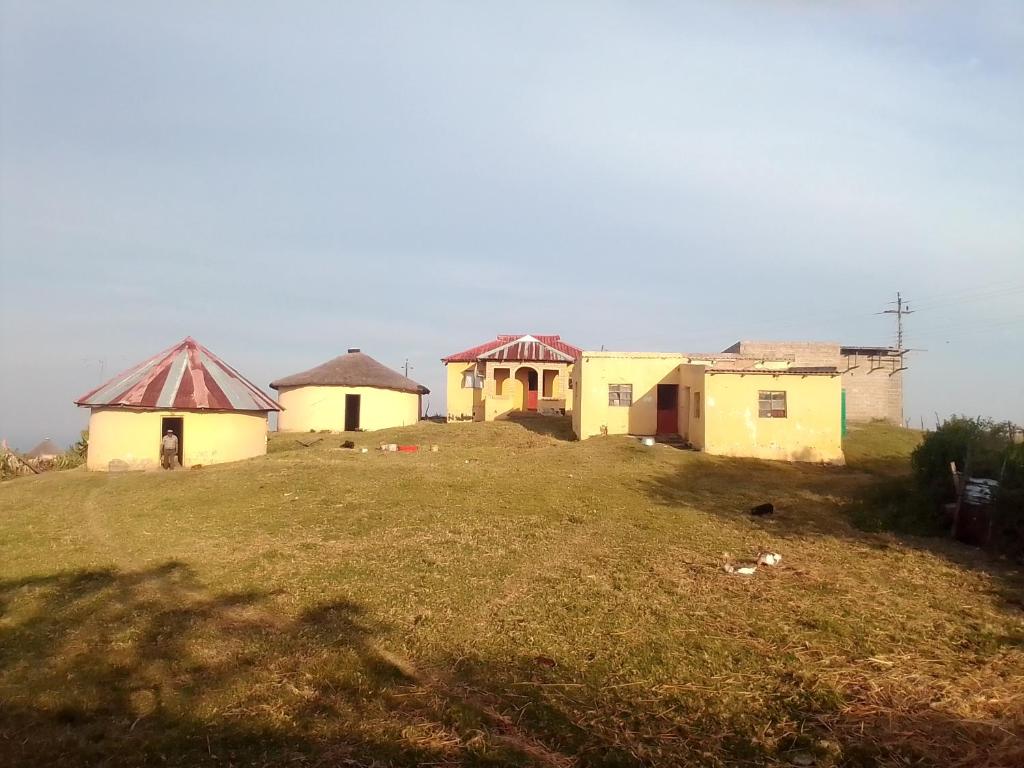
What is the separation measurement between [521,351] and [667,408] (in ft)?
39.1

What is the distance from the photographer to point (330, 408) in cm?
3591

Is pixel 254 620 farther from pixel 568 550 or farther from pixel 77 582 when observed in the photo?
pixel 568 550

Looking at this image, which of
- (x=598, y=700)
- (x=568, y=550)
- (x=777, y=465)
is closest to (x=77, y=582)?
(x=568, y=550)

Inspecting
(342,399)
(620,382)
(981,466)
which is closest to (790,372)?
(620,382)

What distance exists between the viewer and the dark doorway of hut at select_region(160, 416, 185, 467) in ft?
72.4

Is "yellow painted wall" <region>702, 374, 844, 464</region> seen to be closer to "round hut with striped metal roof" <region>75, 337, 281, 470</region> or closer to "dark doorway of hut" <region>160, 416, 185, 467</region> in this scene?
"round hut with striped metal roof" <region>75, 337, 281, 470</region>

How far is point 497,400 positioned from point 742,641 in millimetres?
29180

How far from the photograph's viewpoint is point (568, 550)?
1097 cm

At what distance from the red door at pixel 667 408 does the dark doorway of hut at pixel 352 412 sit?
16652 mm

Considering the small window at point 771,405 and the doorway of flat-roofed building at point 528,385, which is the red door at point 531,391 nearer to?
the doorway of flat-roofed building at point 528,385

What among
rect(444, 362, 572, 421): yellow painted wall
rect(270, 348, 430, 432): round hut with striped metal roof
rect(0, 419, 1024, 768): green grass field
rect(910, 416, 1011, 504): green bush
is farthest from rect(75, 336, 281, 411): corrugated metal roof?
rect(910, 416, 1011, 504): green bush

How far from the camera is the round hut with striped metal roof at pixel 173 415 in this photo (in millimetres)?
21641

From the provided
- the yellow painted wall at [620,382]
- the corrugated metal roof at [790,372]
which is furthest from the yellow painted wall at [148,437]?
the corrugated metal roof at [790,372]

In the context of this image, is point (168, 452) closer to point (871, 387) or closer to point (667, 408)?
point (667, 408)
